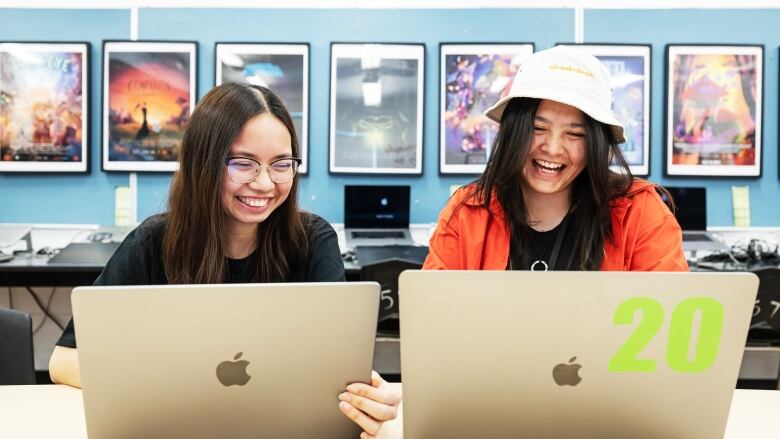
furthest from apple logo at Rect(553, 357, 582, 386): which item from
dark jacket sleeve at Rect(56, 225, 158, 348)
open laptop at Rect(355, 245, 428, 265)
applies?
open laptop at Rect(355, 245, 428, 265)

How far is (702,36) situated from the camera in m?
3.49

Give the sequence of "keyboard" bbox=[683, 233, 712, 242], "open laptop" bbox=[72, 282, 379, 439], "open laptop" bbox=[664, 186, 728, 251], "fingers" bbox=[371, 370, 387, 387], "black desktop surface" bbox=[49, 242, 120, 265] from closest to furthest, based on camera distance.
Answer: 1. "open laptop" bbox=[72, 282, 379, 439]
2. "fingers" bbox=[371, 370, 387, 387]
3. "black desktop surface" bbox=[49, 242, 120, 265]
4. "keyboard" bbox=[683, 233, 712, 242]
5. "open laptop" bbox=[664, 186, 728, 251]

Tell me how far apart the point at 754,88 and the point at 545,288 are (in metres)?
3.31

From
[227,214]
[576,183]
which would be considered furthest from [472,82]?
[227,214]

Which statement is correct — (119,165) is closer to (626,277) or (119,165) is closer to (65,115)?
(65,115)

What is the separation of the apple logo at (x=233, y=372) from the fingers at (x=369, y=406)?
141 mm

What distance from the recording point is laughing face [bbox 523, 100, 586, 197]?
4.77 ft

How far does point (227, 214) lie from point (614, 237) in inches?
36.3

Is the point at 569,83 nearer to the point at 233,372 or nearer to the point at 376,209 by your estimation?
the point at 233,372

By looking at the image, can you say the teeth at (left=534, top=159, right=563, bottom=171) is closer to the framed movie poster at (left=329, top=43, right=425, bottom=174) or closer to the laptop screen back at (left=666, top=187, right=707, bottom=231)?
the framed movie poster at (left=329, top=43, right=425, bottom=174)

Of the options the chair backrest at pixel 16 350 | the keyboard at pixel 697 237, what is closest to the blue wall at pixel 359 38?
the keyboard at pixel 697 237

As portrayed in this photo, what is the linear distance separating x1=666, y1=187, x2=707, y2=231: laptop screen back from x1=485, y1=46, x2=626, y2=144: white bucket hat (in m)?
2.15

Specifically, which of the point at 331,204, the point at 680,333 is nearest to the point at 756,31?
the point at 331,204

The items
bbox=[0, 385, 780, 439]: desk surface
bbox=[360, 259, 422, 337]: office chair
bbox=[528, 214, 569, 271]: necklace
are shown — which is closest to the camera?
bbox=[0, 385, 780, 439]: desk surface
